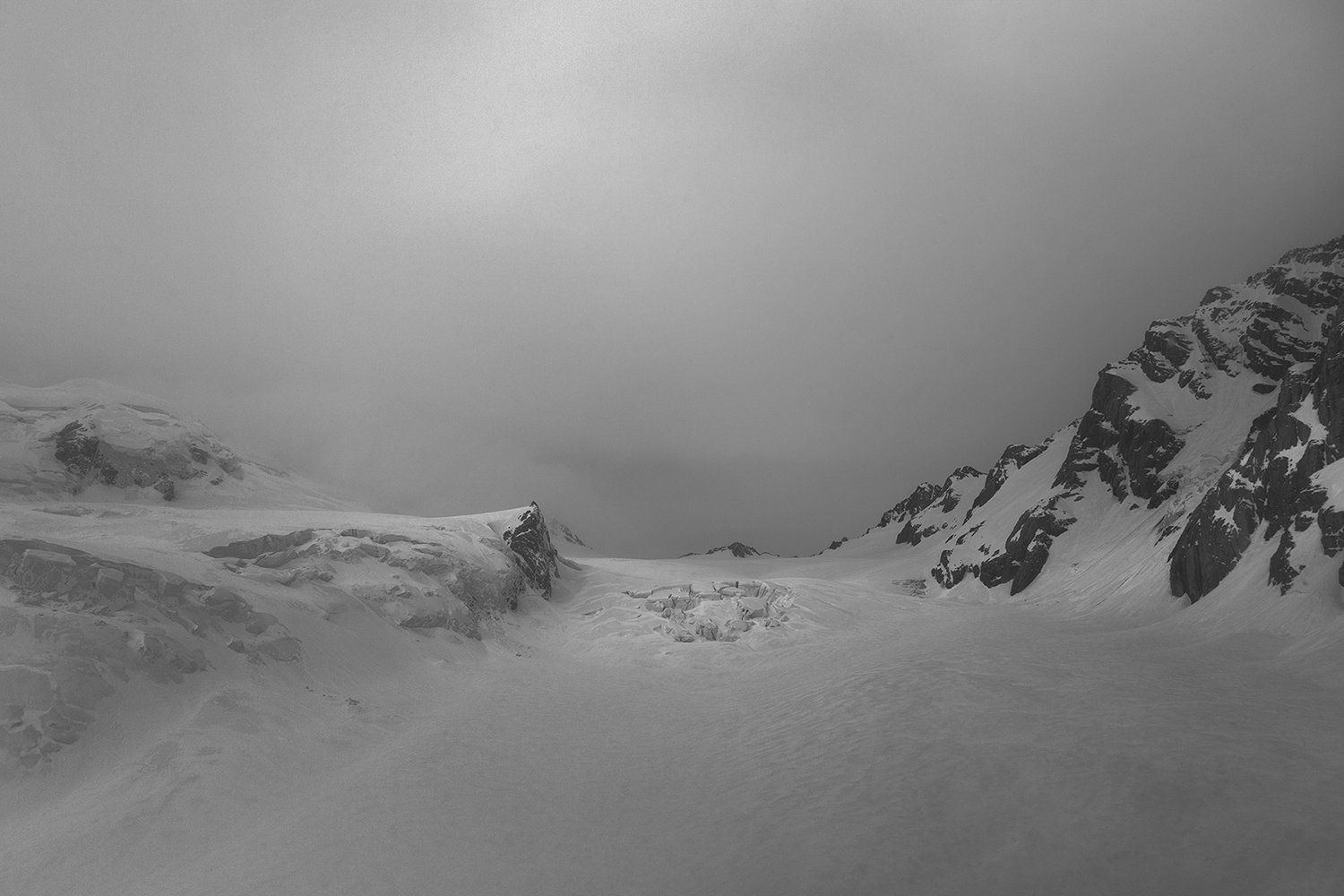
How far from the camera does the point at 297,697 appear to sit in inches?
773

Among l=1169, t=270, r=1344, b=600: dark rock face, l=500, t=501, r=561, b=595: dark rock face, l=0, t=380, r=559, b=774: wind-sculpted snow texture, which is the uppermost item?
l=1169, t=270, r=1344, b=600: dark rock face

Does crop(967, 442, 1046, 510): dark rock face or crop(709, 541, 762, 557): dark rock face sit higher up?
crop(967, 442, 1046, 510): dark rock face

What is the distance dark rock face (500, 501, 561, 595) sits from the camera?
44156mm

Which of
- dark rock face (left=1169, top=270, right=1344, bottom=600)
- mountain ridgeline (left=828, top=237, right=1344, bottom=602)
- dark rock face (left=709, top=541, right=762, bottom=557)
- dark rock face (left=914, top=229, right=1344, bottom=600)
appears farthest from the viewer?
dark rock face (left=709, top=541, right=762, bottom=557)

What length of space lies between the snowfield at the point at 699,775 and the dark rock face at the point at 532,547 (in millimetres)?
16091

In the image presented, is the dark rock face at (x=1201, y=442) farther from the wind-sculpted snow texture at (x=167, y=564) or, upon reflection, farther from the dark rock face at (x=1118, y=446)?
the wind-sculpted snow texture at (x=167, y=564)

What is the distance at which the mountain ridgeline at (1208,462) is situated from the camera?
28.3 metres

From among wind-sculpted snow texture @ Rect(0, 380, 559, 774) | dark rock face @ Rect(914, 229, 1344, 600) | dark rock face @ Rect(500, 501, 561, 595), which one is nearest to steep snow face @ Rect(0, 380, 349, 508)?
wind-sculpted snow texture @ Rect(0, 380, 559, 774)

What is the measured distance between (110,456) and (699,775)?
190ft

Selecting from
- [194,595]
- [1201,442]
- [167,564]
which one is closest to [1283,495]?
[1201,442]

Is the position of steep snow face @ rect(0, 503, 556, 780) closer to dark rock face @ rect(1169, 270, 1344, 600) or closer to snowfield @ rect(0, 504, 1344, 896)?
snowfield @ rect(0, 504, 1344, 896)

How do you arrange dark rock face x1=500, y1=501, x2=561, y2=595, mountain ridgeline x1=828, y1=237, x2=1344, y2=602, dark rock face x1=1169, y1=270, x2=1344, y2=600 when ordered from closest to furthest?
1. dark rock face x1=1169, y1=270, x2=1344, y2=600
2. mountain ridgeline x1=828, y1=237, x2=1344, y2=602
3. dark rock face x1=500, y1=501, x2=561, y2=595

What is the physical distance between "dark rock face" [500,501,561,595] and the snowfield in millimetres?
16091

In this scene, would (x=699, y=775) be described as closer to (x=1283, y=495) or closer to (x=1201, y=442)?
(x=1283, y=495)
